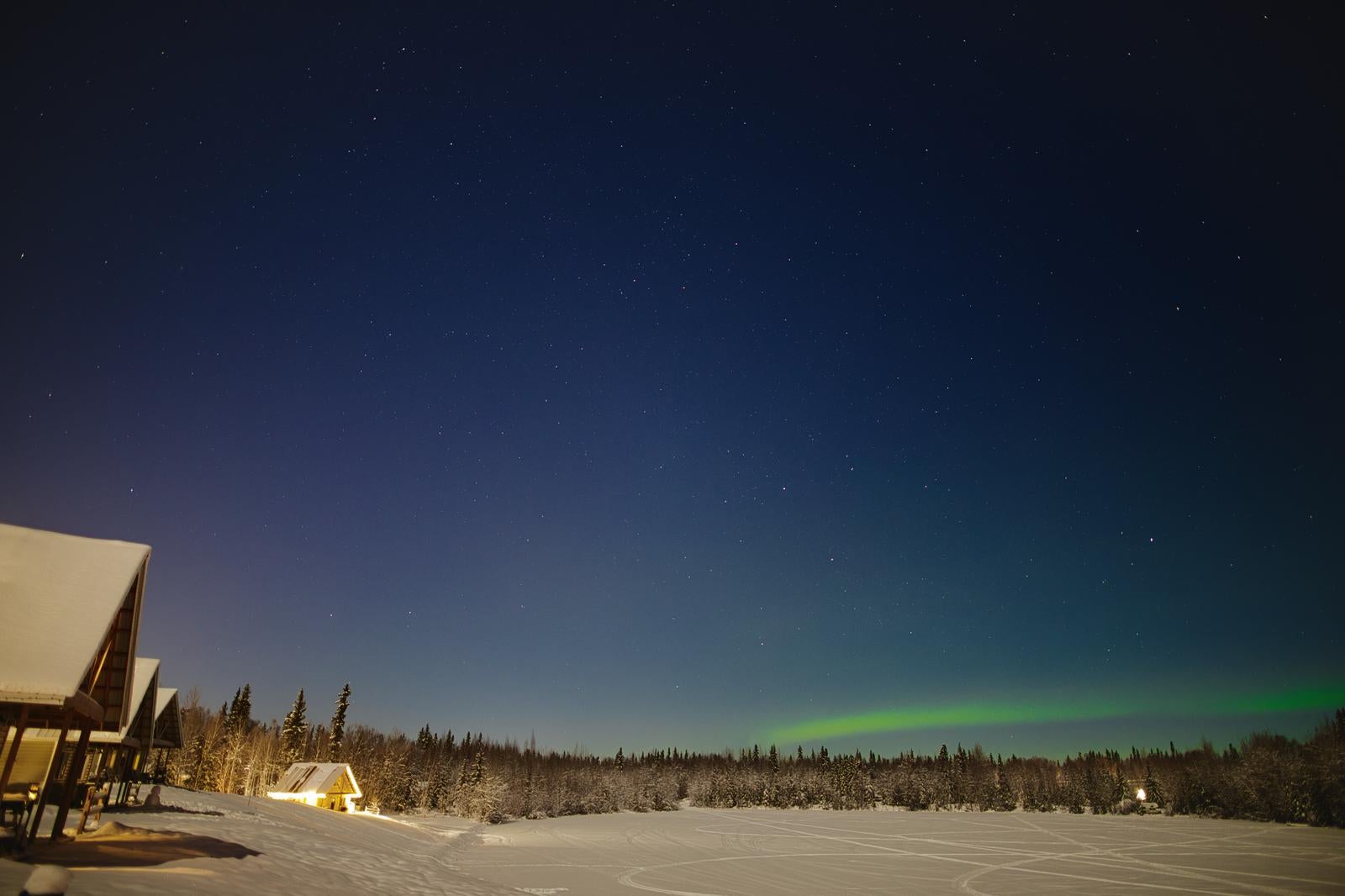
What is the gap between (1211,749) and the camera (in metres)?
170

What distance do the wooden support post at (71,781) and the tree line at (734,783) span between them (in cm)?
3155

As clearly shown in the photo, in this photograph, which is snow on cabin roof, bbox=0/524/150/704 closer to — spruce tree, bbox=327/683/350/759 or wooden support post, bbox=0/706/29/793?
wooden support post, bbox=0/706/29/793

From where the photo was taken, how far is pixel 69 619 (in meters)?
12.3

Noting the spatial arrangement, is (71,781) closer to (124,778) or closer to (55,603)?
(55,603)

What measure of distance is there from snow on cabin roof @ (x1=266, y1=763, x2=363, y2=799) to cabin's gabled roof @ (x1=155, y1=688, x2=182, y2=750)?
887 inches

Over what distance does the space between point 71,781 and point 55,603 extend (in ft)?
14.7

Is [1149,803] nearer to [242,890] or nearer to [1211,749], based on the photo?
[1211,749]

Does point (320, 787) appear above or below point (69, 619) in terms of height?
below

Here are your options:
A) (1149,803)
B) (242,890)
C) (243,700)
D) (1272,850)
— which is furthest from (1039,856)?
(243,700)

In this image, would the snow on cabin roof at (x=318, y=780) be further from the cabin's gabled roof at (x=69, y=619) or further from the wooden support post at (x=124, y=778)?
the cabin's gabled roof at (x=69, y=619)

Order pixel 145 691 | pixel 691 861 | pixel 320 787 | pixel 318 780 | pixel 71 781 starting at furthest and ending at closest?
1. pixel 318 780
2. pixel 320 787
3. pixel 691 861
4. pixel 145 691
5. pixel 71 781

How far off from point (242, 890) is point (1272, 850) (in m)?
56.0

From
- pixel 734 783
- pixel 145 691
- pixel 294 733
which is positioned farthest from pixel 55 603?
pixel 734 783

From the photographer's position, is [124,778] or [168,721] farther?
[168,721]
